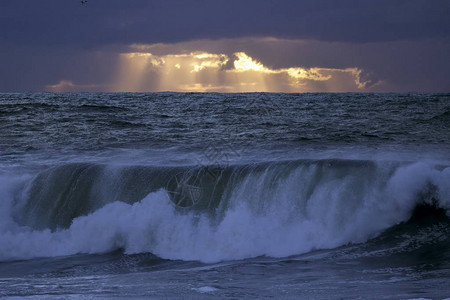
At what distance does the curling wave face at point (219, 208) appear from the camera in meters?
9.14

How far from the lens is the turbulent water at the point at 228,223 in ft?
22.0

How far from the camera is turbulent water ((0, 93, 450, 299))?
6.70 metres

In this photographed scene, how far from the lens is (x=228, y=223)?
31.6 ft

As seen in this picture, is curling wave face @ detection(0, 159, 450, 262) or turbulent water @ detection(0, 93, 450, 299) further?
curling wave face @ detection(0, 159, 450, 262)

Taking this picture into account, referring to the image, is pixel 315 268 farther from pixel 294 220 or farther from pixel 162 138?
pixel 162 138

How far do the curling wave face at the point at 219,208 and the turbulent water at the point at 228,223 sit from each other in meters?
0.03

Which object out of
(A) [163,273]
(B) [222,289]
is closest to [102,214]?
(A) [163,273]

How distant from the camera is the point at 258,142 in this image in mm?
16016

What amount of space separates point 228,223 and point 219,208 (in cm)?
59

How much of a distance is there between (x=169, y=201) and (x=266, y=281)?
4244 millimetres

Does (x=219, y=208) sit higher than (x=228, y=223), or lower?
higher

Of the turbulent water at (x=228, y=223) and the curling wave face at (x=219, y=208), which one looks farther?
the curling wave face at (x=219, y=208)

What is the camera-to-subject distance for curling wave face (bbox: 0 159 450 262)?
914 cm

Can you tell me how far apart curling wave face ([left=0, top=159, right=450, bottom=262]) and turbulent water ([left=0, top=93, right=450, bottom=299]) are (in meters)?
0.03
